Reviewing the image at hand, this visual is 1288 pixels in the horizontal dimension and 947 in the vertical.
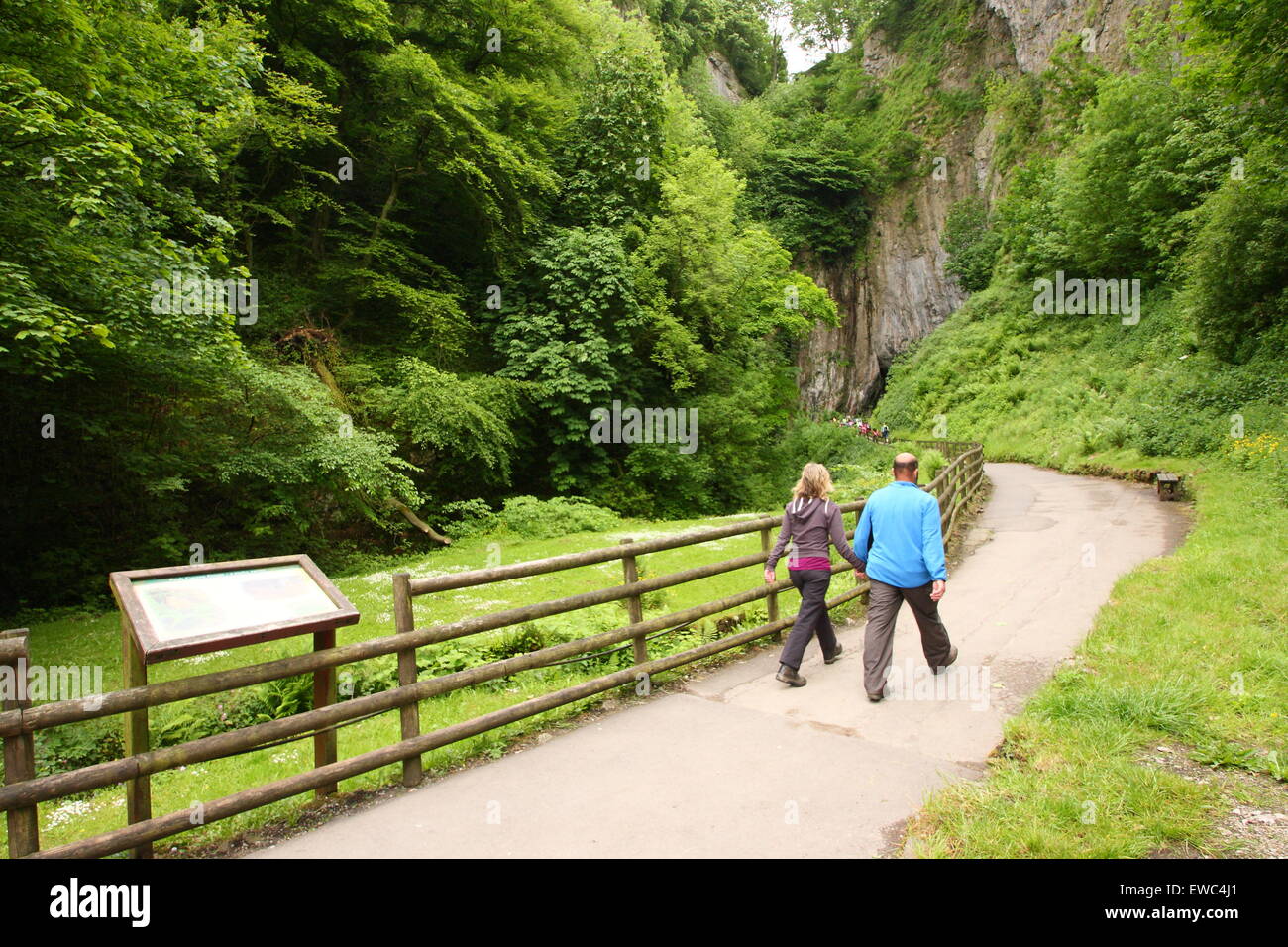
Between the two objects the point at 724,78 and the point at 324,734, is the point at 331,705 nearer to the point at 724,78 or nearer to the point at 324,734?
the point at 324,734

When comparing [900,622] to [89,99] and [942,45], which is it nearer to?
[89,99]

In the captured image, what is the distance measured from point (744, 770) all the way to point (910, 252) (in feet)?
181

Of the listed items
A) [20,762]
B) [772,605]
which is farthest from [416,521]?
[20,762]

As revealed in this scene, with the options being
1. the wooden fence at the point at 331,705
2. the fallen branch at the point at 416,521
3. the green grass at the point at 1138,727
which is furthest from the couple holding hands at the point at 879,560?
the fallen branch at the point at 416,521

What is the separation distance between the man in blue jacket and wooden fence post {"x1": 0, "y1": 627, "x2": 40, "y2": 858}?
5337 millimetres

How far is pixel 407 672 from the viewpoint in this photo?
471 cm

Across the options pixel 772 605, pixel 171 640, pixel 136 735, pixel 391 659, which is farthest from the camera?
pixel 391 659

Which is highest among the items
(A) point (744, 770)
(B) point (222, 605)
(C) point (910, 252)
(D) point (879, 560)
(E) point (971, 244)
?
(C) point (910, 252)

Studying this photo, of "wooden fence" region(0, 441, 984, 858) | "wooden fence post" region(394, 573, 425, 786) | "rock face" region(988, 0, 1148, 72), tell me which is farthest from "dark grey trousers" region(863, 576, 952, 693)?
"rock face" region(988, 0, 1148, 72)

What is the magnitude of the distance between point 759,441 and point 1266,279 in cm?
1585

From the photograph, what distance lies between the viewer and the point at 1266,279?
68.7 feet

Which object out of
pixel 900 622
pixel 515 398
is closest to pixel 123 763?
pixel 900 622

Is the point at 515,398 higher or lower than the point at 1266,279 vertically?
lower
